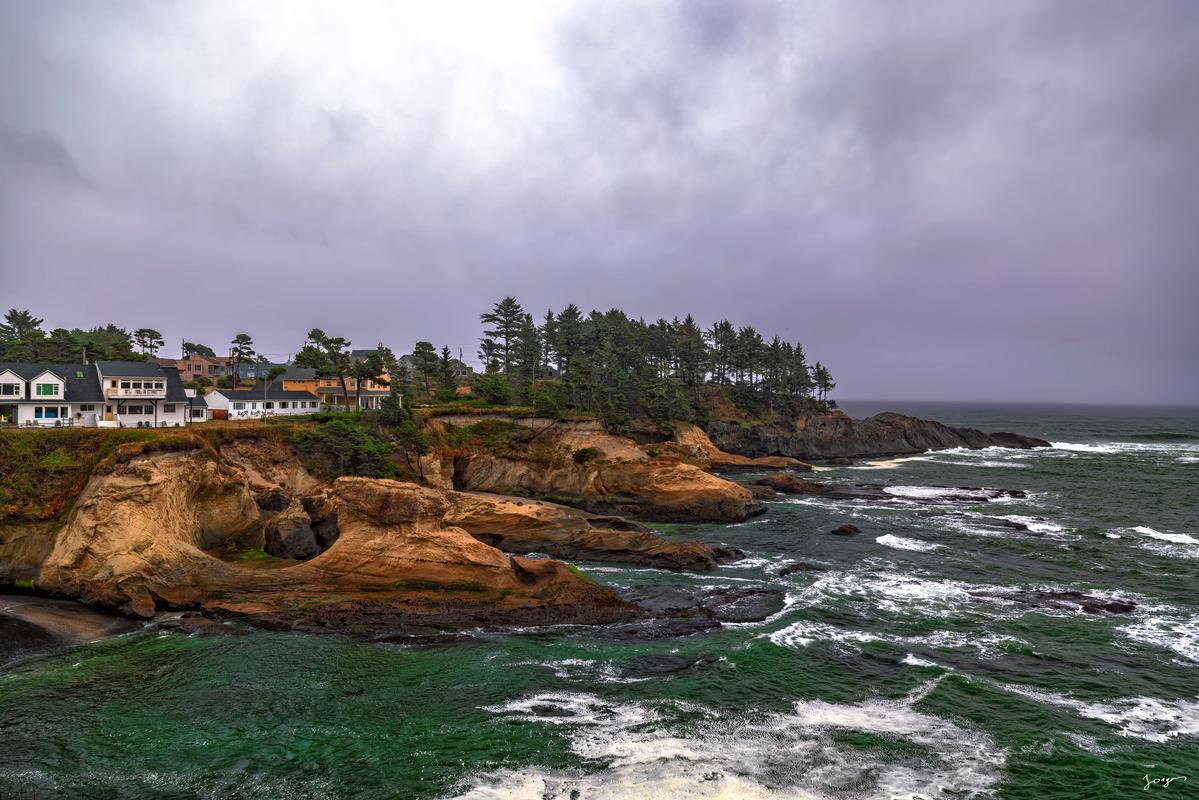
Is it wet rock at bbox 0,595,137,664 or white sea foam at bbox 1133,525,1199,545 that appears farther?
white sea foam at bbox 1133,525,1199,545

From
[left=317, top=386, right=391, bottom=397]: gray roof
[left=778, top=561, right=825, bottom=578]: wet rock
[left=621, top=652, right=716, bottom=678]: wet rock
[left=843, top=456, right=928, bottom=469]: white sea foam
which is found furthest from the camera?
[left=843, top=456, right=928, bottom=469]: white sea foam

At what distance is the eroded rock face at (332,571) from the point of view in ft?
90.7

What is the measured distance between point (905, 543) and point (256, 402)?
211 feet

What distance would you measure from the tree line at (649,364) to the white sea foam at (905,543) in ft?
130

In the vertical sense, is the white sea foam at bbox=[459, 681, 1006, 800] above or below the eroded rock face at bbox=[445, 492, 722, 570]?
below

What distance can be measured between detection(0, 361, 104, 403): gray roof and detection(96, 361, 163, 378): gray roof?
1.56 meters

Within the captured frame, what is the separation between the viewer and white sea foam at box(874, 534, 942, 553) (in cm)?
4128

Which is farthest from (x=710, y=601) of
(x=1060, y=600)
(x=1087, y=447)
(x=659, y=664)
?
(x=1087, y=447)

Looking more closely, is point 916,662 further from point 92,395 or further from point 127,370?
point 92,395

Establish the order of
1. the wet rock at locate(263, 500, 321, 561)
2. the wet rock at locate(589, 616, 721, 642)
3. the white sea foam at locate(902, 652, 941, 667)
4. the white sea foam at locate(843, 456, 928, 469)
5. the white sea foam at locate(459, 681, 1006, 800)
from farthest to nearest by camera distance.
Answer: the white sea foam at locate(843, 456, 928, 469) < the wet rock at locate(263, 500, 321, 561) < the wet rock at locate(589, 616, 721, 642) < the white sea foam at locate(902, 652, 941, 667) < the white sea foam at locate(459, 681, 1006, 800)

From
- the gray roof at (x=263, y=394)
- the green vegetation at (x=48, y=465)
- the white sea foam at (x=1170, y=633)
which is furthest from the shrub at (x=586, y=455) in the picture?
the white sea foam at (x=1170, y=633)

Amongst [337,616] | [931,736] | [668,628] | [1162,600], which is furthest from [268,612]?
[1162,600]

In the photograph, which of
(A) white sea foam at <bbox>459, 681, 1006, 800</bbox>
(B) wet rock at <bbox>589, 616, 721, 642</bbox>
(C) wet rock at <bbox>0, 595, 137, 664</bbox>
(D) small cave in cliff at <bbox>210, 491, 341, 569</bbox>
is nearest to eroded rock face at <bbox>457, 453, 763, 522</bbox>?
(D) small cave in cliff at <bbox>210, 491, 341, 569</bbox>

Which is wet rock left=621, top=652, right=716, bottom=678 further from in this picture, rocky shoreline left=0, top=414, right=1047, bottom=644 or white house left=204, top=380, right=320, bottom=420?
white house left=204, top=380, right=320, bottom=420
